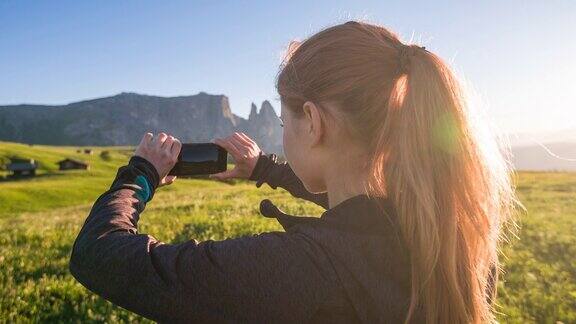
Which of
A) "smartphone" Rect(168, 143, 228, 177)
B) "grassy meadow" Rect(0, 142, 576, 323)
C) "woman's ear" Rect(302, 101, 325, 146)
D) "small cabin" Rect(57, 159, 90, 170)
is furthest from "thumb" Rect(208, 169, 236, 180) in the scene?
"small cabin" Rect(57, 159, 90, 170)

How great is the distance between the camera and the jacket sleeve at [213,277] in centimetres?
215

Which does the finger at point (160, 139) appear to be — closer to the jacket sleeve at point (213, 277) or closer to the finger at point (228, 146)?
the jacket sleeve at point (213, 277)

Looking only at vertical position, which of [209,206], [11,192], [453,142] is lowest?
[11,192]

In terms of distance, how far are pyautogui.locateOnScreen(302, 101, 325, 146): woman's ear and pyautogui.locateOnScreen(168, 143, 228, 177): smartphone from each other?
108 centimetres

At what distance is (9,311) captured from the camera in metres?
5.59

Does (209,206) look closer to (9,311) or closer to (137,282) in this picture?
(9,311)

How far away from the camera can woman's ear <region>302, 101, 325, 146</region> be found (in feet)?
8.47

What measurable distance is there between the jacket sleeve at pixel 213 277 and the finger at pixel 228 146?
6.39ft

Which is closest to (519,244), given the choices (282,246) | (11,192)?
(282,246)

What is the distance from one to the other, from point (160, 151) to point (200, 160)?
2.17ft

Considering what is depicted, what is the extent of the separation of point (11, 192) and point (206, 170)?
67.8 metres

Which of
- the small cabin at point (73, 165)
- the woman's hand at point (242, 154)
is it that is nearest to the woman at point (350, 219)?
the woman's hand at point (242, 154)

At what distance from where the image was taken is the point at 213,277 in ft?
7.06

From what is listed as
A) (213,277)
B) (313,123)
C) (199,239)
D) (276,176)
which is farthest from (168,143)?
(199,239)
